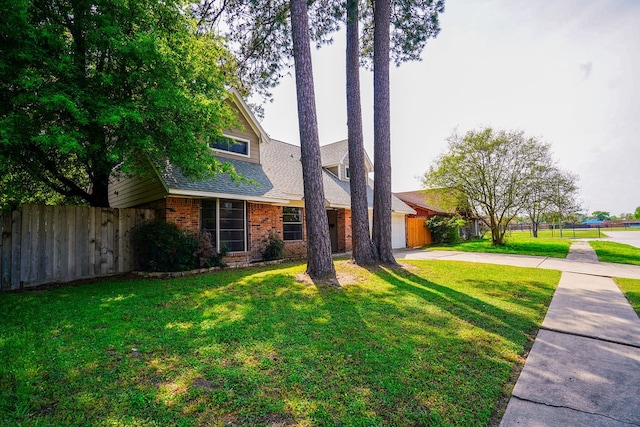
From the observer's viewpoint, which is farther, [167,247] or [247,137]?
[247,137]

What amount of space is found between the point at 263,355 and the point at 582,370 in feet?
10.9

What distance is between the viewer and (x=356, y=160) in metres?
8.47

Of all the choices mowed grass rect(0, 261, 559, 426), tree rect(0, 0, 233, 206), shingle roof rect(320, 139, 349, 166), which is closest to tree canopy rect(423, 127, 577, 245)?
shingle roof rect(320, 139, 349, 166)

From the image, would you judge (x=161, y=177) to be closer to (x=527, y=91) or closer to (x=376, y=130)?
(x=376, y=130)

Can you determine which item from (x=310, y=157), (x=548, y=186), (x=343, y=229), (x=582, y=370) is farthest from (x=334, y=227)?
(x=548, y=186)

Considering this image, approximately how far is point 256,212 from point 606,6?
451 inches

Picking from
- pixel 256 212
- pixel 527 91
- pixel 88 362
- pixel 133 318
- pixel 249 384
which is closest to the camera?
pixel 249 384

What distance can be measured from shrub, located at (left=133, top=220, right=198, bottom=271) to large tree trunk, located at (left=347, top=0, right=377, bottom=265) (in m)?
4.76

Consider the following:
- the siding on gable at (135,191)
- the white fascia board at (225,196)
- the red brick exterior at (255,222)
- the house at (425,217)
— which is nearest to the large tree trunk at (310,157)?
the white fascia board at (225,196)

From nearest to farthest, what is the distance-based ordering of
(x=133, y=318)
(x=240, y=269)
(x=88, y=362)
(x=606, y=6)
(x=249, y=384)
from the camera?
(x=249, y=384), (x=88, y=362), (x=133, y=318), (x=606, y=6), (x=240, y=269)

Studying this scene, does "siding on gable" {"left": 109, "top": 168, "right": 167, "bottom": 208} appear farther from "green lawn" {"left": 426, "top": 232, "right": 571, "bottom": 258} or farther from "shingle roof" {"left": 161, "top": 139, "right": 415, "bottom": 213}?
"green lawn" {"left": 426, "top": 232, "right": 571, "bottom": 258}

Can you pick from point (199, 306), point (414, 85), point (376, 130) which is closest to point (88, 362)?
point (199, 306)

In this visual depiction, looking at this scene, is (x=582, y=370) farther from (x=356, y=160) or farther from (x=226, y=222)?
(x=226, y=222)

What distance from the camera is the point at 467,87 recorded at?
10.5 meters
